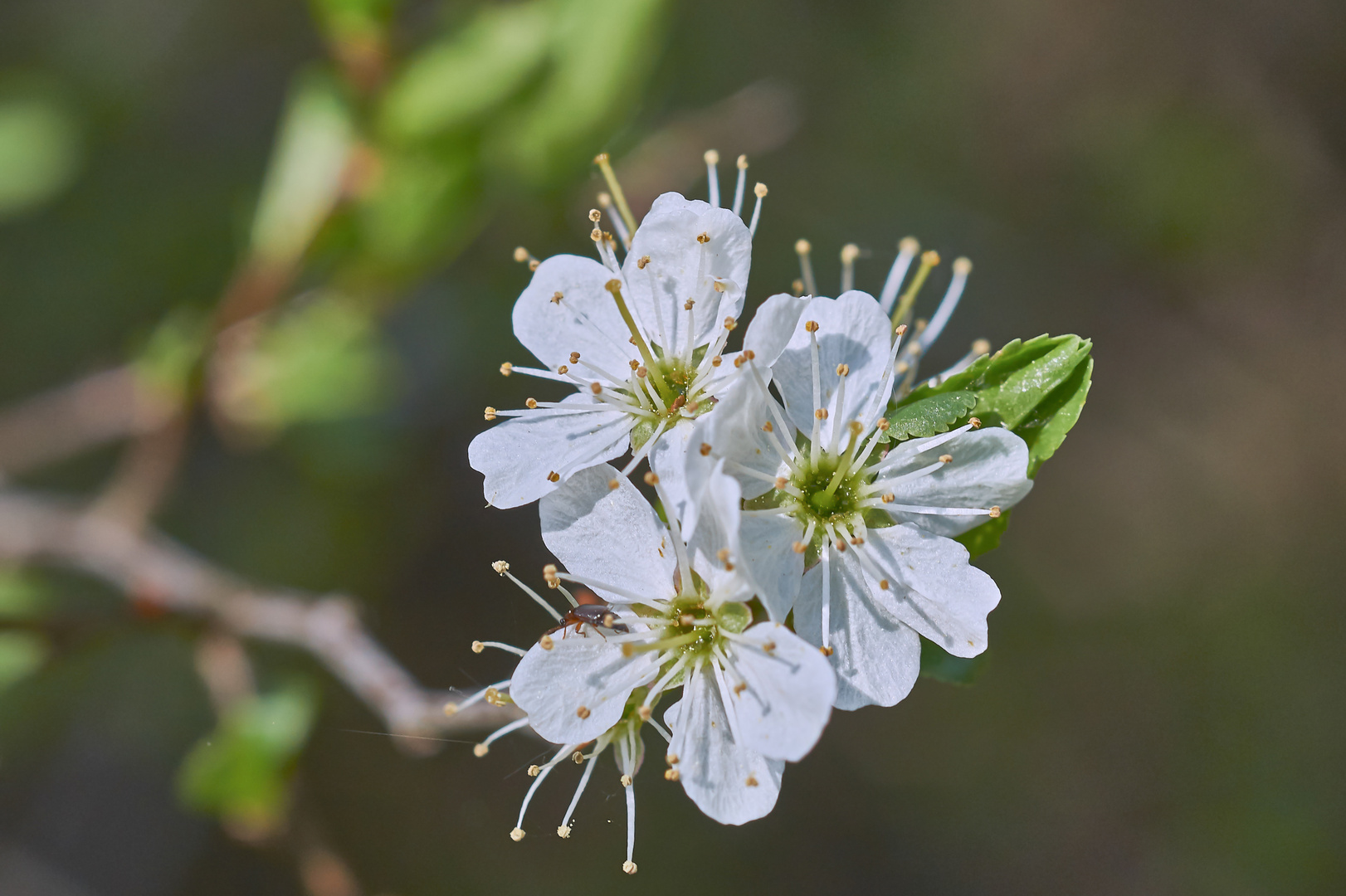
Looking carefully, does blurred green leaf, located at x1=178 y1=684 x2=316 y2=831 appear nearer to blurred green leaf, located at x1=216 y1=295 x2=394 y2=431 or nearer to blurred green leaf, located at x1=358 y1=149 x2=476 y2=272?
blurred green leaf, located at x1=216 y1=295 x2=394 y2=431

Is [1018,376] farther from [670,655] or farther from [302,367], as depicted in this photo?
[302,367]

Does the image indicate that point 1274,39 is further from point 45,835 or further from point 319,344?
point 45,835

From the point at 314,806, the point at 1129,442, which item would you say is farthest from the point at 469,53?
the point at 1129,442

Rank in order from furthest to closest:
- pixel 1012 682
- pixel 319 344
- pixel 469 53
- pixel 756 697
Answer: pixel 1012 682 < pixel 319 344 < pixel 469 53 < pixel 756 697

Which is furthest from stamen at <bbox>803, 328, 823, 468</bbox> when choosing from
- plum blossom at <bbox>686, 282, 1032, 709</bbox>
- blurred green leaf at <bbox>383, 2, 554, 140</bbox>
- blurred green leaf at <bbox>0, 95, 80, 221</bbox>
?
blurred green leaf at <bbox>0, 95, 80, 221</bbox>

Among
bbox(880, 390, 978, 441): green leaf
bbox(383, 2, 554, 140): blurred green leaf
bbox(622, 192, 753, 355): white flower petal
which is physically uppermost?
bbox(383, 2, 554, 140): blurred green leaf

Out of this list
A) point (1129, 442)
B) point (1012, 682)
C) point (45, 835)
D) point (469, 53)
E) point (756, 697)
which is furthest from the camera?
point (1129, 442)

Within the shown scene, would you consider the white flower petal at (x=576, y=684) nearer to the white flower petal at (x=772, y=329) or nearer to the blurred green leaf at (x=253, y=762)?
the white flower petal at (x=772, y=329)
